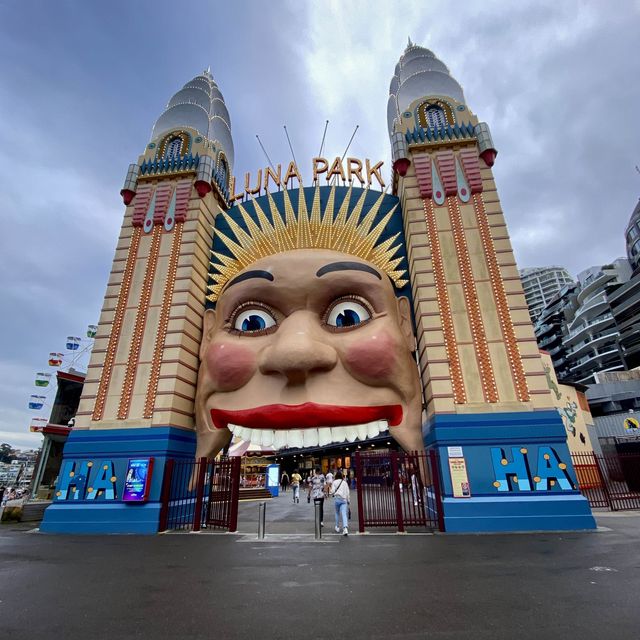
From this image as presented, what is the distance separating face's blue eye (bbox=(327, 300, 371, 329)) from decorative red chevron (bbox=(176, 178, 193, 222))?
6.71m

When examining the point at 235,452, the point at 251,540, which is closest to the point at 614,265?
the point at 235,452

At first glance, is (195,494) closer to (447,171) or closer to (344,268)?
(344,268)

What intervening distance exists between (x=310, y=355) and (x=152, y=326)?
573 centimetres

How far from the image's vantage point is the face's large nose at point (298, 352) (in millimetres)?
9180

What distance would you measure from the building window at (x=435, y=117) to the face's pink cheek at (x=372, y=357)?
8.42 meters

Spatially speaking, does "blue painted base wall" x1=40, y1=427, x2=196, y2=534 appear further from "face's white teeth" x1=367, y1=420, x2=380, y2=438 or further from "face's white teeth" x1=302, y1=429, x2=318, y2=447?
"face's white teeth" x1=367, y1=420, x2=380, y2=438

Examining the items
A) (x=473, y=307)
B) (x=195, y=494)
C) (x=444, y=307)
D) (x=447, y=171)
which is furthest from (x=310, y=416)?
(x=447, y=171)

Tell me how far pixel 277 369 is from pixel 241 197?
28.7 feet

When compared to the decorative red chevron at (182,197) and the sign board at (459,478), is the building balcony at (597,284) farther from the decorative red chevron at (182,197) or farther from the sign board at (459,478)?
the decorative red chevron at (182,197)

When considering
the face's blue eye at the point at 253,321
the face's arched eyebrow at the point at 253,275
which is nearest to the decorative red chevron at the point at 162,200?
the face's arched eyebrow at the point at 253,275

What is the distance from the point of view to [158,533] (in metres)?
9.87

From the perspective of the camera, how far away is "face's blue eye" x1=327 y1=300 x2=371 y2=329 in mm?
10227

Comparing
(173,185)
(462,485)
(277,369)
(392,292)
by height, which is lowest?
(462,485)

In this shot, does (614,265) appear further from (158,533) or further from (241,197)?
(158,533)
